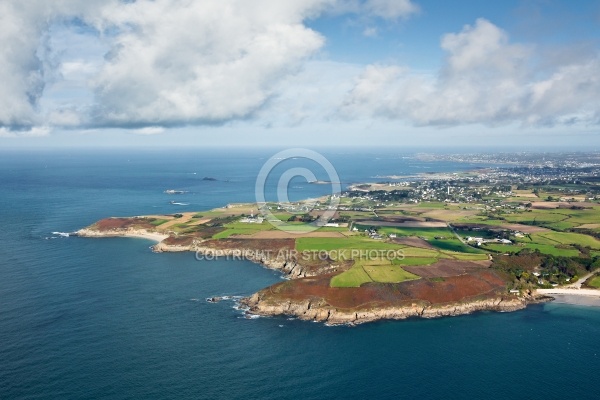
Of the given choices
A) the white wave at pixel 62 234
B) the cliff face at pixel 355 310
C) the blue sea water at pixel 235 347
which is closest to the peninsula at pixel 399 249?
the cliff face at pixel 355 310

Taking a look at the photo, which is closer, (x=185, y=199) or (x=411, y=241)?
(x=411, y=241)

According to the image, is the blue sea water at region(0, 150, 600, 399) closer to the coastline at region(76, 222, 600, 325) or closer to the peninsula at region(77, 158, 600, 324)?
the coastline at region(76, 222, 600, 325)

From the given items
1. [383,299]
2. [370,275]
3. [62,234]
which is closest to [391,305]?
[383,299]

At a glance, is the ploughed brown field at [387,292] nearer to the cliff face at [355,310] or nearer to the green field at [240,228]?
the cliff face at [355,310]

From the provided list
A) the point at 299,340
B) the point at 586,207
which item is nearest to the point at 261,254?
the point at 299,340

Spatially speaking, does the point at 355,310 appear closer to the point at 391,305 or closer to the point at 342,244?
the point at 391,305

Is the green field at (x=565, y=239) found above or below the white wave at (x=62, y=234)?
below

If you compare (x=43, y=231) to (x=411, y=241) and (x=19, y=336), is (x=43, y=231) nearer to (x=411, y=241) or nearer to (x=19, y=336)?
(x=19, y=336)
